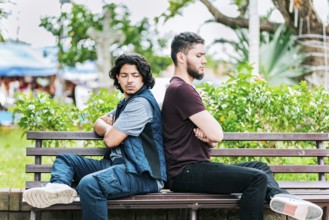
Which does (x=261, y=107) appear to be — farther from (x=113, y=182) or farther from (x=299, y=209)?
(x=113, y=182)

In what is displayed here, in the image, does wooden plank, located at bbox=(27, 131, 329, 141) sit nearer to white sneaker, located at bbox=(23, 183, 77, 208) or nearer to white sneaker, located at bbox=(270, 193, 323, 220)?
white sneaker, located at bbox=(23, 183, 77, 208)

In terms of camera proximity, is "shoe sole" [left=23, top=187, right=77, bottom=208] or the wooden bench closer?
"shoe sole" [left=23, top=187, right=77, bottom=208]

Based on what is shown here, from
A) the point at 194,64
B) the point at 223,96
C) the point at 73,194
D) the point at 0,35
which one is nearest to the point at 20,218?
the point at 73,194

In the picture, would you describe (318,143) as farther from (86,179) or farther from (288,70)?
(288,70)

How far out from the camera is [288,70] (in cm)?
1529

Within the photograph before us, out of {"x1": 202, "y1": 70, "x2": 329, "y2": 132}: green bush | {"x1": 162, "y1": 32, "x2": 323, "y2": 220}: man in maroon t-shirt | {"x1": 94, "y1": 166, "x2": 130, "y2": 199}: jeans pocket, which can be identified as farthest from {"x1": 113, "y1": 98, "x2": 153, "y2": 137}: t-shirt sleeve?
{"x1": 202, "y1": 70, "x2": 329, "y2": 132}: green bush

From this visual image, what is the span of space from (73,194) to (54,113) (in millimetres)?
1664

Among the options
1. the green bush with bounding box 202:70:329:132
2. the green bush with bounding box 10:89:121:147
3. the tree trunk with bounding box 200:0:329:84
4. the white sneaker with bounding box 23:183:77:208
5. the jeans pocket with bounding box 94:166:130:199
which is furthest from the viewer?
the tree trunk with bounding box 200:0:329:84

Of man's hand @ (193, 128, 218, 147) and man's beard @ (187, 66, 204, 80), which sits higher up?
man's beard @ (187, 66, 204, 80)

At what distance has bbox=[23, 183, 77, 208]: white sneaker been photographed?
4.51m

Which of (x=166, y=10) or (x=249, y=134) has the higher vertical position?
(x=166, y=10)

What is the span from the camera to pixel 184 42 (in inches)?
200

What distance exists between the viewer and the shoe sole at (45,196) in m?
4.51

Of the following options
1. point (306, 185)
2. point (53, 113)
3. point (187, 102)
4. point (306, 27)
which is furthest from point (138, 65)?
point (306, 27)
